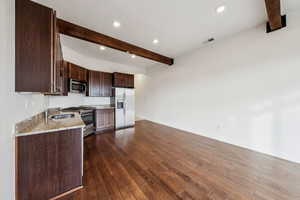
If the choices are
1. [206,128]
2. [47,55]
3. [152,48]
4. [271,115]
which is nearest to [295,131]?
[271,115]

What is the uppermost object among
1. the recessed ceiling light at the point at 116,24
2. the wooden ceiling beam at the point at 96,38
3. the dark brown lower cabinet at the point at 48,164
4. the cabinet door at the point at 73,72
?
the recessed ceiling light at the point at 116,24

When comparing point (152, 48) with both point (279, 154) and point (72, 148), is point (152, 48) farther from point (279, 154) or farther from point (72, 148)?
point (279, 154)

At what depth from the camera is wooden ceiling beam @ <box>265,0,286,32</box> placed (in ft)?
6.46

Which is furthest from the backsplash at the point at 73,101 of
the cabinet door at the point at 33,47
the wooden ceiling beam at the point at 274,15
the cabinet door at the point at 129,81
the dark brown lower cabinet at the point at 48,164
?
the wooden ceiling beam at the point at 274,15

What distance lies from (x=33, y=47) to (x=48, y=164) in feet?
4.65

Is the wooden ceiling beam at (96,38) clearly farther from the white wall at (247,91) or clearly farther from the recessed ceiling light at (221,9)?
the recessed ceiling light at (221,9)

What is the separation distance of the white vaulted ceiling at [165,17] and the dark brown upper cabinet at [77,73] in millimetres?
760

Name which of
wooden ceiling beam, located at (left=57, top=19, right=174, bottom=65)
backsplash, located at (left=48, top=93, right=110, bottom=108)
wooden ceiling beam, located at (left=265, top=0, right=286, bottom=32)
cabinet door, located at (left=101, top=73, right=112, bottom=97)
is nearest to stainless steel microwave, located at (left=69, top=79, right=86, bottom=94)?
backsplash, located at (left=48, top=93, right=110, bottom=108)

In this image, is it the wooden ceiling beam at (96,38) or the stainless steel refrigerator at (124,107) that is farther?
the stainless steel refrigerator at (124,107)

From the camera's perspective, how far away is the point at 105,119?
4461 millimetres

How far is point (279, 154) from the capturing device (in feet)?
8.43

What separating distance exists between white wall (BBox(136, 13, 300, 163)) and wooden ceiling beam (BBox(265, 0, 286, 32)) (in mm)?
139

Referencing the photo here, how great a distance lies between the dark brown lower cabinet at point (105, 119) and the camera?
167 inches

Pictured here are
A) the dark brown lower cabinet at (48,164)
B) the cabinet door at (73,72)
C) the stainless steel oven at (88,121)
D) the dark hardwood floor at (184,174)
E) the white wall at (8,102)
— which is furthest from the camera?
the stainless steel oven at (88,121)
